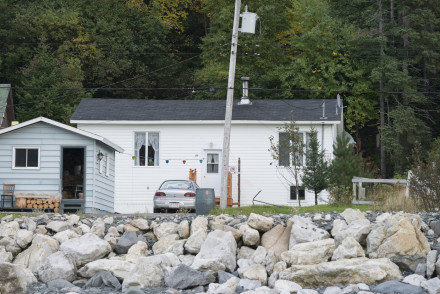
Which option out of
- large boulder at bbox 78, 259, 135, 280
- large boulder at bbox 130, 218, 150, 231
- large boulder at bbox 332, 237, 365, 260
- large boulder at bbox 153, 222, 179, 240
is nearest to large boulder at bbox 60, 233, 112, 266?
large boulder at bbox 78, 259, 135, 280

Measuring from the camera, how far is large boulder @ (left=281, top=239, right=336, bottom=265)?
1563 cm

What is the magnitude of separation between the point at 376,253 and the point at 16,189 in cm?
1361

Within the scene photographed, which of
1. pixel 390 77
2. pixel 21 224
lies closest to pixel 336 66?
pixel 390 77

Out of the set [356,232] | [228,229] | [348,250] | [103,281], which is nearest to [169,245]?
[228,229]

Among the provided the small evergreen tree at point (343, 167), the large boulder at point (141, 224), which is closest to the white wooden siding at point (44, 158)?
the large boulder at point (141, 224)

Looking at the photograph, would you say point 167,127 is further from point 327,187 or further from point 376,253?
point 376,253

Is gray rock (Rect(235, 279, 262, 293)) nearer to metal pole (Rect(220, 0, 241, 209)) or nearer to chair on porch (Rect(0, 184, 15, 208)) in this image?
metal pole (Rect(220, 0, 241, 209))

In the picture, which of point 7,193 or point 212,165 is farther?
point 212,165

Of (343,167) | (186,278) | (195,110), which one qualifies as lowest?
(186,278)

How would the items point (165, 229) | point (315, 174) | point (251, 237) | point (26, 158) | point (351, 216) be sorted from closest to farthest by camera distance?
point (251, 237) → point (351, 216) → point (165, 229) → point (26, 158) → point (315, 174)

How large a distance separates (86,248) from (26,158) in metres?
8.99

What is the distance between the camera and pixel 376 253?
50.8 feet

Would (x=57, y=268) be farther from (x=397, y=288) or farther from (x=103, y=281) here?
(x=397, y=288)

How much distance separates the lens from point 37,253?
57.3 feet
